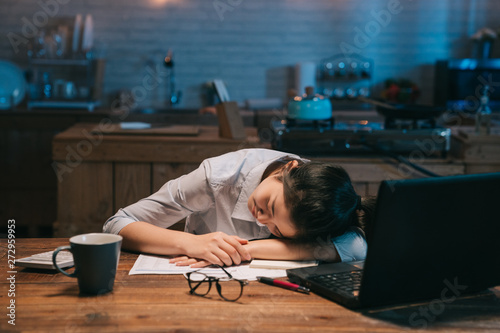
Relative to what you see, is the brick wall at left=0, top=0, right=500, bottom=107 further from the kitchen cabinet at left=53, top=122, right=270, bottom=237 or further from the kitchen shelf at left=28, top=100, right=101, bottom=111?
the kitchen cabinet at left=53, top=122, right=270, bottom=237

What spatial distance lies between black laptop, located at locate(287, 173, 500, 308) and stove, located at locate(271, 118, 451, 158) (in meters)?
1.82

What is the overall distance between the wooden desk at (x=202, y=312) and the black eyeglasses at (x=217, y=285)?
1 centimetres

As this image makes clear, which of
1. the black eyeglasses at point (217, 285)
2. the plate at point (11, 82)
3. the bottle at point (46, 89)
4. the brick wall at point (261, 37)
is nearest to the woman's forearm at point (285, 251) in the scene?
the black eyeglasses at point (217, 285)

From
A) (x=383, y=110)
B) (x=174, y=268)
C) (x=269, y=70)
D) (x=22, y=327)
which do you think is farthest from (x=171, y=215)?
(x=269, y=70)

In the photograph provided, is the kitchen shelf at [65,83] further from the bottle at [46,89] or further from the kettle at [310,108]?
the kettle at [310,108]

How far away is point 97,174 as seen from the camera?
9.77ft

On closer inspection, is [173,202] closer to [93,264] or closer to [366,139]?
[93,264]

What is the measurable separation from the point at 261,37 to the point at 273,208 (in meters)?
4.76

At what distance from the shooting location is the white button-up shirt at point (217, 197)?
64.6 inches

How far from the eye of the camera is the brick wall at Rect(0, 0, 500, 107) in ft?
19.0

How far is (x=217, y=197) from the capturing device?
5.59ft

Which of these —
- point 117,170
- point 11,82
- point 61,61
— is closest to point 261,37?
point 61,61

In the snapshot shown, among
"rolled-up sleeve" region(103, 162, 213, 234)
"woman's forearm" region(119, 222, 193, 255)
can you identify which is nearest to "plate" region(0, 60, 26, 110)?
"rolled-up sleeve" region(103, 162, 213, 234)

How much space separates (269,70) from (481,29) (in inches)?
A: 87.1
